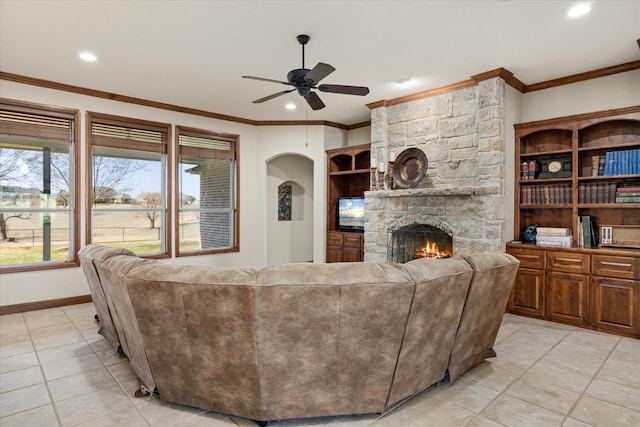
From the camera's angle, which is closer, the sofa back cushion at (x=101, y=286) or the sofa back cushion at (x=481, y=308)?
the sofa back cushion at (x=481, y=308)

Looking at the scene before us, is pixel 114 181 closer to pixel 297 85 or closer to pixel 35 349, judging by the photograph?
pixel 35 349

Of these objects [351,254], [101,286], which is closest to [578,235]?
[351,254]

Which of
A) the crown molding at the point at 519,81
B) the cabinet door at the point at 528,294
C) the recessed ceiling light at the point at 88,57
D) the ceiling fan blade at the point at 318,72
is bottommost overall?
the cabinet door at the point at 528,294

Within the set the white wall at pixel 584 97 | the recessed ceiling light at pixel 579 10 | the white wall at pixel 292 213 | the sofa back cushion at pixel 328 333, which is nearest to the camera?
the sofa back cushion at pixel 328 333

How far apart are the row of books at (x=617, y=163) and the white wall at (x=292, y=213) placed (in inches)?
198

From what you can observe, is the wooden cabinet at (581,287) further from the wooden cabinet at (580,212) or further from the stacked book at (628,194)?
the stacked book at (628,194)

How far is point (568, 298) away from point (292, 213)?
17.0 feet

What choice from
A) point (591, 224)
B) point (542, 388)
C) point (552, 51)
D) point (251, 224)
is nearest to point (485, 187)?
point (591, 224)

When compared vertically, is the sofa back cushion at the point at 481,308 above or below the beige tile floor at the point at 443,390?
above

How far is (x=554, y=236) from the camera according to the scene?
411cm

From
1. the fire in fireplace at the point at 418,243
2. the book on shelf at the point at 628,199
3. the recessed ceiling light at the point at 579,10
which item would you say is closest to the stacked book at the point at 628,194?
the book on shelf at the point at 628,199

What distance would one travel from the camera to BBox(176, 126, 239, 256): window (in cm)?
600

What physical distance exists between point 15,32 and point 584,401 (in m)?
5.40

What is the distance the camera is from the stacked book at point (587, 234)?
401cm
